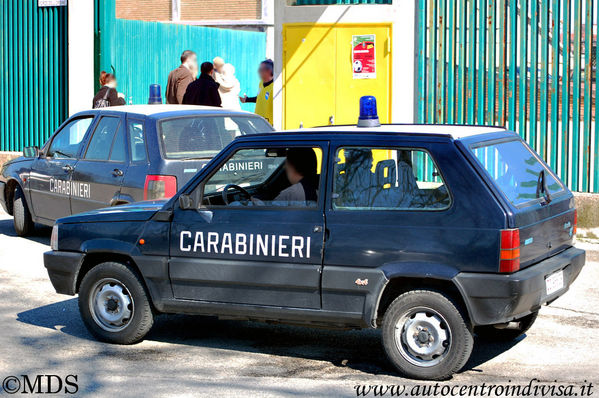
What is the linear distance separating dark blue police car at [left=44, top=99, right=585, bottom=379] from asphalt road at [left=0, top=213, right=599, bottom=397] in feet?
0.91

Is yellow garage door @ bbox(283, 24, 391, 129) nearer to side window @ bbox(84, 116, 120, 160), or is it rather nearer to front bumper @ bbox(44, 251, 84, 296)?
side window @ bbox(84, 116, 120, 160)

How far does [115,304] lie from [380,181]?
2.20m

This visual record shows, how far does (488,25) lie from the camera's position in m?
12.7

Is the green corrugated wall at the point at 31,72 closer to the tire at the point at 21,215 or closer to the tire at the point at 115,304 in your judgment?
the tire at the point at 21,215

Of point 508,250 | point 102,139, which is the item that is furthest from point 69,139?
point 508,250

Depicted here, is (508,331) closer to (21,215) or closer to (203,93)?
(21,215)

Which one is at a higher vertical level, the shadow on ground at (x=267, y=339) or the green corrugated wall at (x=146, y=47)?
the green corrugated wall at (x=146, y=47)

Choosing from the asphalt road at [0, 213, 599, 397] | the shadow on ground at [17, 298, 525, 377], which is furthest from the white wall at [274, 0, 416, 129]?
the shadow on ground at [17, 298, 525, 377]

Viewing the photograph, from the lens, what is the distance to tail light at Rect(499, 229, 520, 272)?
5.92 m

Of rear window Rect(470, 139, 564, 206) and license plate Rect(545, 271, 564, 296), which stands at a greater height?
rear window Rect(470, 139, 564, 206)

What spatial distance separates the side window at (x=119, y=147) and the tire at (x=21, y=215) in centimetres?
224

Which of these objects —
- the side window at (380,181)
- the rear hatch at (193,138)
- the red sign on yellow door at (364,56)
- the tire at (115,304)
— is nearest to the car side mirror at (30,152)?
the rear hatch at (193,138)

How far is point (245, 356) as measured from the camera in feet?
22.9

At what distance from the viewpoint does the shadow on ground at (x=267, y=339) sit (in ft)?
22.5
